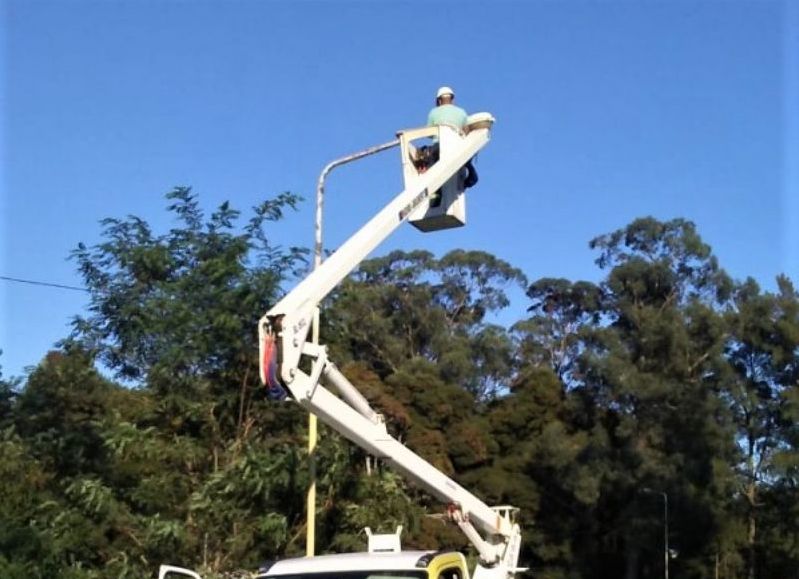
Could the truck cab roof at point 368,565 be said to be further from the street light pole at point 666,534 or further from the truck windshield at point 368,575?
the street light pole at point 666,534

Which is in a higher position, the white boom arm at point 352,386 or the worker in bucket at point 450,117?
the worker in bucket at point 450,117

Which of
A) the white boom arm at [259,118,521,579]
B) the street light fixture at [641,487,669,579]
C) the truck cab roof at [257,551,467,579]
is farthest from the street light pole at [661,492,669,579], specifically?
the truck cab roof at [257,551,467,579]

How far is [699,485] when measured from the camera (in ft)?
160

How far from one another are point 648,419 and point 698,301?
7.44m

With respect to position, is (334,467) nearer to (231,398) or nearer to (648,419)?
(231,398)

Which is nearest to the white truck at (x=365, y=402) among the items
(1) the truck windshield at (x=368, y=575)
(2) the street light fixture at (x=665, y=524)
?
(1) the truck windshield at (x=368, y=575)

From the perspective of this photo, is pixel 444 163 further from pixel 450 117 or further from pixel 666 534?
pixel 666 534

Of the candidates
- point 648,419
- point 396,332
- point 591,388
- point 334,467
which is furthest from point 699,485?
point 334,467

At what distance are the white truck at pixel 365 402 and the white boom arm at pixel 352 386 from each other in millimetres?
12

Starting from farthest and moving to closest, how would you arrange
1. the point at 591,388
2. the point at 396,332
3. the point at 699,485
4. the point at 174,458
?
the point at 396,332, the point at 591,388, the point at 699,485, the point at 174,458

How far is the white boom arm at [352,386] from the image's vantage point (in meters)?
10.1

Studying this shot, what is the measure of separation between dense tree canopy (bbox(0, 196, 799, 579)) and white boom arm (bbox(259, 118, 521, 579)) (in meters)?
1.99

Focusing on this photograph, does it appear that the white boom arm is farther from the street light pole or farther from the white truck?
the street light pole

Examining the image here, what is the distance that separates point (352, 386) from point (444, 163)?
2.78 m
